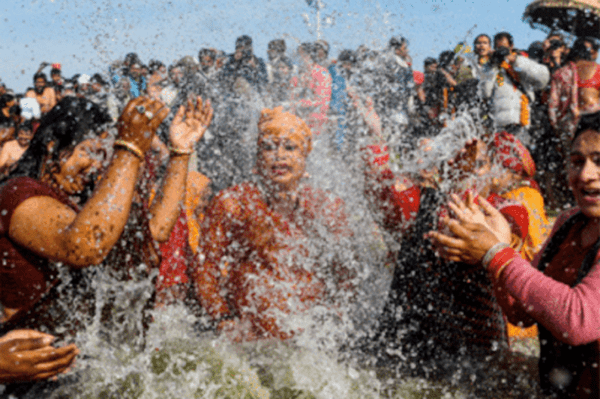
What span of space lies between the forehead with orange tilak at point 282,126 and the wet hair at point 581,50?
4145 mm

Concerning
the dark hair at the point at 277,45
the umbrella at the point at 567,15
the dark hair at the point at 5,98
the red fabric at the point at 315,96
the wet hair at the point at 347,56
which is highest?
the umbrella at the point at 567,15

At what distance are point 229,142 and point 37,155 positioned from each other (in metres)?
4.15

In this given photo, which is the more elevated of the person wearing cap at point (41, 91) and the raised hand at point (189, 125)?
the person wearing cap at point (41, 91)

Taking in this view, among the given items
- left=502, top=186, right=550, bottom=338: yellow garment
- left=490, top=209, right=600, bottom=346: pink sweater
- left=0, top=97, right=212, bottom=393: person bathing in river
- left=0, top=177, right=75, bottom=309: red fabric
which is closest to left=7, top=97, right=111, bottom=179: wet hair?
left=0, top=97, right=212, bottom=393: person bathing in river

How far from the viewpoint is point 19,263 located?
1995 millimetres

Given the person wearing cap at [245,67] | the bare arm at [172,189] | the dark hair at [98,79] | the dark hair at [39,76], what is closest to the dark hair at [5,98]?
the dark hair at [39,76]

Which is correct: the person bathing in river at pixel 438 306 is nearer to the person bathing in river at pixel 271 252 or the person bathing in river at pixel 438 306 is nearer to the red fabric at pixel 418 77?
the person bathing in river at pixel 271 252

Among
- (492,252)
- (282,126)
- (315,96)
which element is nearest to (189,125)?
(282,126)

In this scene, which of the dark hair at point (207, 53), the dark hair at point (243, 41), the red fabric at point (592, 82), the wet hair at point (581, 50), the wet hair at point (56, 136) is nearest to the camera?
the wet hair at point (56, 136)

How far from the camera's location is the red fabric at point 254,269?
10.2 feet

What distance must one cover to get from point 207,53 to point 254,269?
16.2 ft

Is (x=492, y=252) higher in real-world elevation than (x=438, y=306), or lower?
higher

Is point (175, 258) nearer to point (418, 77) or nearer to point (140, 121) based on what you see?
point (140, 121)

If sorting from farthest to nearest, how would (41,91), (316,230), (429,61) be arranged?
(41,91) < (429,61) < (316,230)
